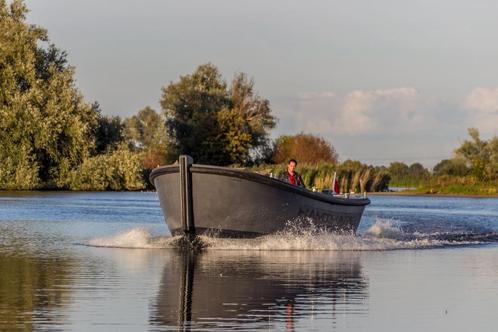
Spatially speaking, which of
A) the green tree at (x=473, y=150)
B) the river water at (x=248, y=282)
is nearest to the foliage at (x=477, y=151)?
the green tree at (x=473, y=150)

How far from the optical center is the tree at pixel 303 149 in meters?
92.2

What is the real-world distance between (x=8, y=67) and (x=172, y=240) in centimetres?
4652

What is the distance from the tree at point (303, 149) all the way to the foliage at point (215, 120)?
2032 mm

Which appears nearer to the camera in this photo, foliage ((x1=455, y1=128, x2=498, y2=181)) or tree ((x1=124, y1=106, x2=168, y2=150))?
foliage ((x1=455, y1=128, x2=498, y2=181))

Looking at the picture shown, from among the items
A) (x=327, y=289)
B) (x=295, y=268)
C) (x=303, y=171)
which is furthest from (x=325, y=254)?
(x=303, y=171)

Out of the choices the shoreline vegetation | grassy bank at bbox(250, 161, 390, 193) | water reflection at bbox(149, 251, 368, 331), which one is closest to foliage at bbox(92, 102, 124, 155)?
the shoreline vegetation

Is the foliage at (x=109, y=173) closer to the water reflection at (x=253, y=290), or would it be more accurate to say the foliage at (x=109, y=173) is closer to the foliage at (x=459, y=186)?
the foliage at (x=459, y=186)

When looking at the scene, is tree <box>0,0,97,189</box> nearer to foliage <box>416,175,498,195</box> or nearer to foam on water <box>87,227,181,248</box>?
foliage <box>416,175,498,195</box>

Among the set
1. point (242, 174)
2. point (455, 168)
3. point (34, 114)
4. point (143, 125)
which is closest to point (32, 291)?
point (242, 174)

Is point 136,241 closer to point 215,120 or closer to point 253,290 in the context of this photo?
point 253,290

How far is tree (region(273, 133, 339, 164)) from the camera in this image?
92.2 meters

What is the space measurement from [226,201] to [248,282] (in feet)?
22.8

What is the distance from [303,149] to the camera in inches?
3755

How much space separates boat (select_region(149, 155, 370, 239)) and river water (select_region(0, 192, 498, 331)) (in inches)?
12.6
